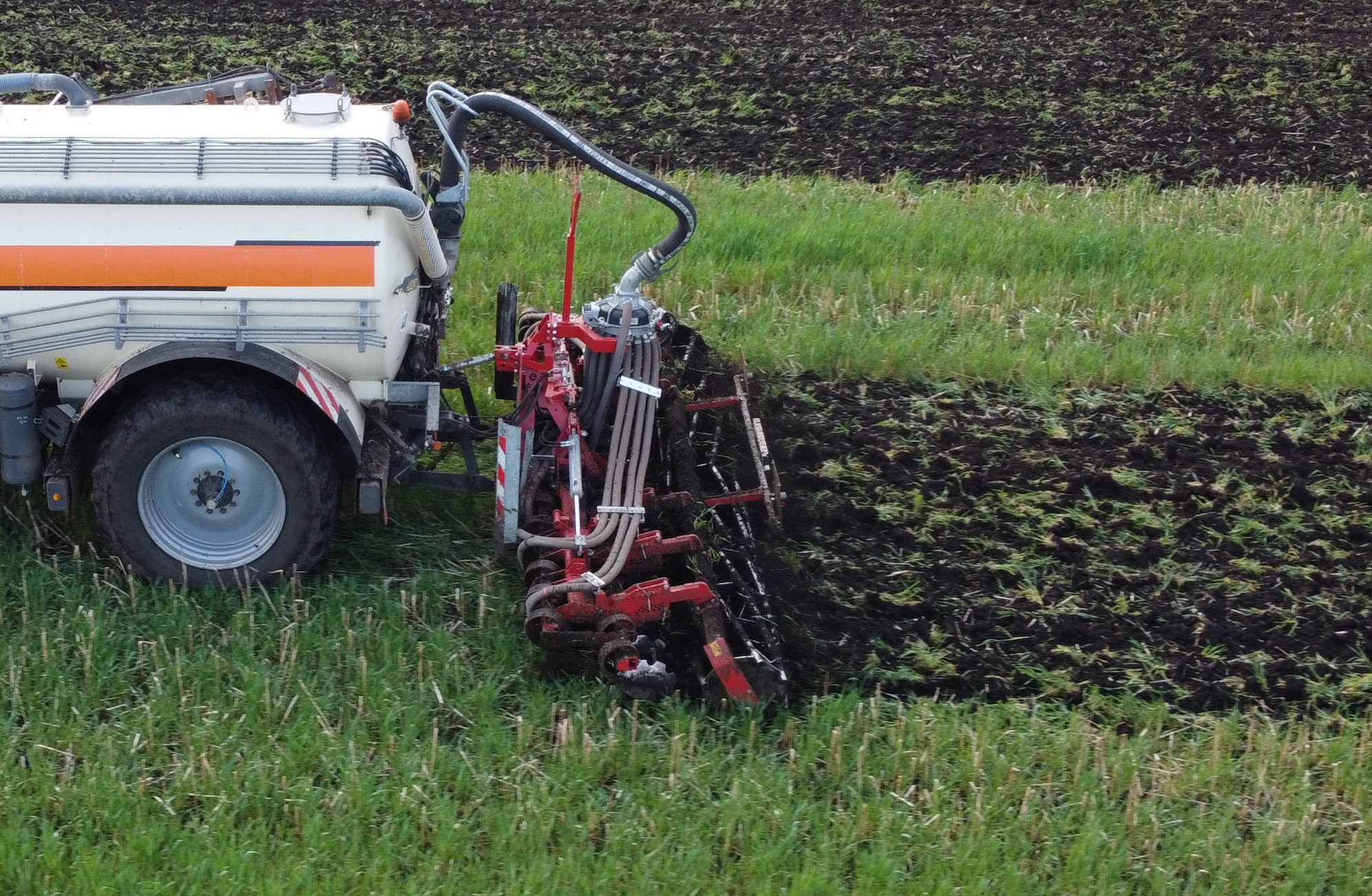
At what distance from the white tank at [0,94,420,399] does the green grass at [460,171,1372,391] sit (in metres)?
2.31

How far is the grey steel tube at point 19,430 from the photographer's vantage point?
16.4ft

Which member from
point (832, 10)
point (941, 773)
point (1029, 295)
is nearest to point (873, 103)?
point (832, 10)

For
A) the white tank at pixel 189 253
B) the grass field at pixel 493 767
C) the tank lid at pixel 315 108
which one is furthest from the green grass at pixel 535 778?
the tank lid at pixel 315 108

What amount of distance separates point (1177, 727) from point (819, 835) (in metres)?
1.48

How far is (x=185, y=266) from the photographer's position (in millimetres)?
4980

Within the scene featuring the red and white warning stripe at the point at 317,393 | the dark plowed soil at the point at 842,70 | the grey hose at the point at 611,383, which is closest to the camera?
the red and white warning stripe at the point at 317,393

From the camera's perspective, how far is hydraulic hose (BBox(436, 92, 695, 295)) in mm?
5230

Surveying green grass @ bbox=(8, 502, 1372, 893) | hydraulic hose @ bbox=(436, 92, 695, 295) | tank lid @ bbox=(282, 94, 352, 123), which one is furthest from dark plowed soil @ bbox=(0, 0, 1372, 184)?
green grass @ bbox=(8, 502, 1372, 893)

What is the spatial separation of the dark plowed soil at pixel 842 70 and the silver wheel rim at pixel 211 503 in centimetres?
562

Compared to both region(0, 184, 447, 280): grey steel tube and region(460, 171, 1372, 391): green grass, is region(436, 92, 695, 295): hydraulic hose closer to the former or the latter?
region(0, 184, 447, 280): grey steel tube

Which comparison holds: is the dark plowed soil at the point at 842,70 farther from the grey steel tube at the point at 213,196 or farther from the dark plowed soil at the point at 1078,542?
the grey steel tube at the point at 213,196

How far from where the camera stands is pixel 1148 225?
9297mm

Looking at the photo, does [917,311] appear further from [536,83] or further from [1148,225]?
[536,83]

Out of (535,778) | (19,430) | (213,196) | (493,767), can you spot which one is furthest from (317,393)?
(535,778)
